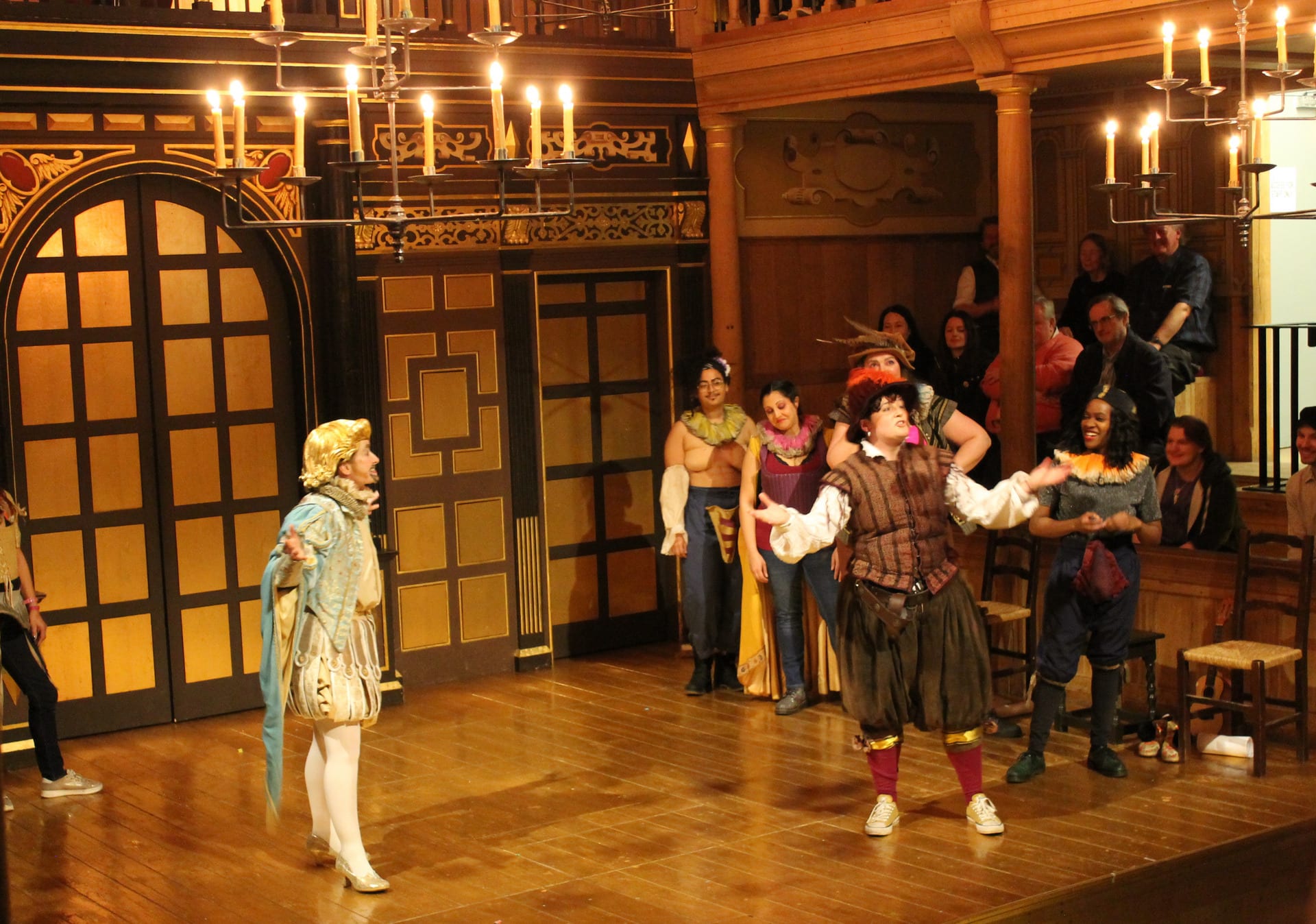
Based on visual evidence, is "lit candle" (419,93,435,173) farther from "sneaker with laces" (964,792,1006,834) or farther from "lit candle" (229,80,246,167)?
"sneaker with laces" (964,792,1006,834)

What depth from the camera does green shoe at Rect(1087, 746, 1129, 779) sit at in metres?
5.87

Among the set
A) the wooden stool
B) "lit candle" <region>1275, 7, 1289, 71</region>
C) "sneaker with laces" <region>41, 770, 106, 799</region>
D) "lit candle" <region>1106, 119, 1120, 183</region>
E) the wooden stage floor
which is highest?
"lit candle" <region>1275, 7, 1289, 71</region>

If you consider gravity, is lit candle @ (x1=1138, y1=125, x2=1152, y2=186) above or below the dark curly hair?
above

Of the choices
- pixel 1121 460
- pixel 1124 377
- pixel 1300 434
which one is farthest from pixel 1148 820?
pixel 1124 377

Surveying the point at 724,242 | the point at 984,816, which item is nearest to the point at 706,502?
the point at 724,242

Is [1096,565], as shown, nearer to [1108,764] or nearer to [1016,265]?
[1108,764]

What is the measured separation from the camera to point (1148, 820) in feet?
17.7

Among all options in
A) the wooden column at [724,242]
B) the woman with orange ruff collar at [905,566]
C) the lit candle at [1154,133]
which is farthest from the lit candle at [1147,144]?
the wooden column at [724,242]

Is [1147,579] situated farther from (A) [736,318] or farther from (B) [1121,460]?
(A) [736,318]

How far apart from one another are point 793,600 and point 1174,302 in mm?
2590

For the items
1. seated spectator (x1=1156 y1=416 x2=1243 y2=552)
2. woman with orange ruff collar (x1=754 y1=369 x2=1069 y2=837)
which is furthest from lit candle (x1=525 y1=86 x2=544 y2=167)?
seated spectator (x1=1156 y1=416 x2=1243 y2=552)

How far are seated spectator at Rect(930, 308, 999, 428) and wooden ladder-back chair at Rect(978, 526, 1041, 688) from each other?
3.60ft

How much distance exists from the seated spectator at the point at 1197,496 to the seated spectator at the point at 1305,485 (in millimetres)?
204

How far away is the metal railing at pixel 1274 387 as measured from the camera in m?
8.05
